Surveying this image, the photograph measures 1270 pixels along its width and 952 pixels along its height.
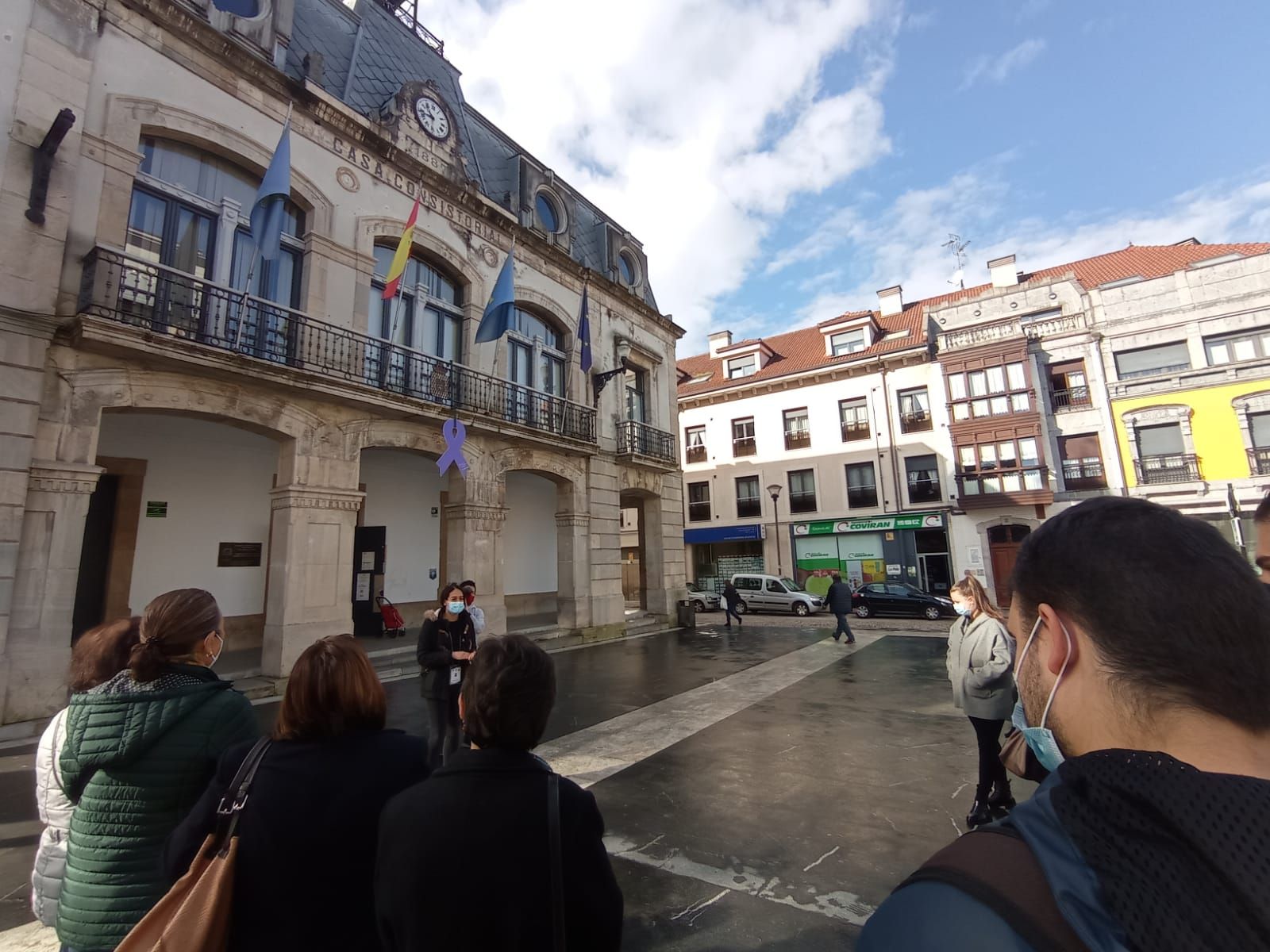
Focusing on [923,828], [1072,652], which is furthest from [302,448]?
[1072,652]

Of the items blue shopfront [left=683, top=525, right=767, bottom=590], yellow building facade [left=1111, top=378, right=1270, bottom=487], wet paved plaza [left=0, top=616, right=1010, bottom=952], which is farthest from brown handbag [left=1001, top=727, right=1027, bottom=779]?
blue shopfront [left=683, top=525, right=767, bottom=590]

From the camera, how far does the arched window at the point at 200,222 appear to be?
27.9 feet

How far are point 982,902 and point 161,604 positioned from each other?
261 cm

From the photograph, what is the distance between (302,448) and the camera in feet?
30.4

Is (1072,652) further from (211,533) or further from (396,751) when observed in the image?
(211,533)

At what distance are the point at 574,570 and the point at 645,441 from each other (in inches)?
193

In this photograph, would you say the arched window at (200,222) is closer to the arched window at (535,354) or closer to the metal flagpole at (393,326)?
the metal flagpole at (393,326)

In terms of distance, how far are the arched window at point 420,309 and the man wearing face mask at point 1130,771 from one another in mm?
11758

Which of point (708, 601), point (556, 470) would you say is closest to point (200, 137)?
point (556, 470)

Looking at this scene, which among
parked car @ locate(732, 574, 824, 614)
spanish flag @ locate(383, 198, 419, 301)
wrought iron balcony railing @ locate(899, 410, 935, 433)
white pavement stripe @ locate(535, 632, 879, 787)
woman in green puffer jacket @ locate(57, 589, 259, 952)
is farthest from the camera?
wrought iron balcony railing @ locate(899, 410, 935, 433)

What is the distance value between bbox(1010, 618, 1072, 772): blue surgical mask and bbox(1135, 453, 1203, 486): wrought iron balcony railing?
25.9 metres

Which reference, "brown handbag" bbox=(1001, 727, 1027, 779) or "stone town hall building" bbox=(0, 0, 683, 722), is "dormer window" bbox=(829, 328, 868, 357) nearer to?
"stone town hall building" bbox=(0, 0, 683, 722)

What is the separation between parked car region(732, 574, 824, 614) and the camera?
870 inches

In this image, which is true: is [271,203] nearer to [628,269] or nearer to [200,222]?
[200,222]
